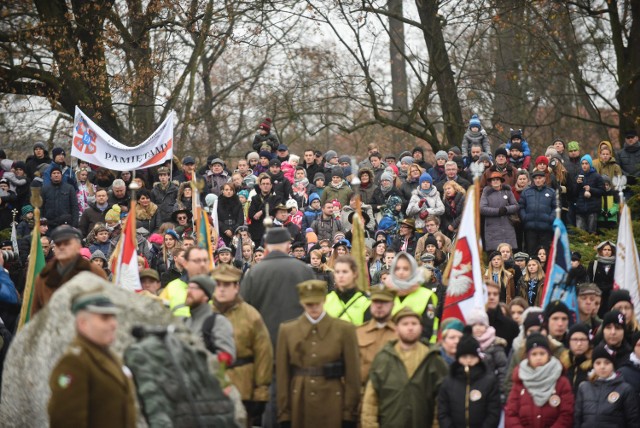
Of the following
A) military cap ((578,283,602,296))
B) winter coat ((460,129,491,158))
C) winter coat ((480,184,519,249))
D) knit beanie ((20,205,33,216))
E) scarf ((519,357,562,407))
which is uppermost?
winter coat ((460,129,491,158))

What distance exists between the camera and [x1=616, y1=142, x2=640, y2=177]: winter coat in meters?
20.2

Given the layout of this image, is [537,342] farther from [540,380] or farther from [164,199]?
[164,199]

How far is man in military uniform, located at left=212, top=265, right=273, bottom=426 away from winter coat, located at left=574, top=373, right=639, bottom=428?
2.79m

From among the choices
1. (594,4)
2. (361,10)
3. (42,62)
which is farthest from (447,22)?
(42,62)

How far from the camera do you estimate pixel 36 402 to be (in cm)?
873

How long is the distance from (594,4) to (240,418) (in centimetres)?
2278

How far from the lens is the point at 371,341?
35.0ft

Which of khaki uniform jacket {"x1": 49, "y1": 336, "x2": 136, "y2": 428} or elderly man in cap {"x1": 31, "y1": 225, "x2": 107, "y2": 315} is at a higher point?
elderly man in cap {"x1": 31, "y1": 225, "x2": 107, "y2": 315}

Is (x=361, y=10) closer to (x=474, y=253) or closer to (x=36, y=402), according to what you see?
(x=474, y=253)

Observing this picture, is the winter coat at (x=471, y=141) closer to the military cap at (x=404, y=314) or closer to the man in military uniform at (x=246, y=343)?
the military cap at (x=404, y=314)

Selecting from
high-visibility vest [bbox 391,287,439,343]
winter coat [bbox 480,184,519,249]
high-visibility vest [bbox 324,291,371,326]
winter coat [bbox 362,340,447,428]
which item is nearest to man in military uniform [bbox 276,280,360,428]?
winter coat [bbox 362,340,447,428]

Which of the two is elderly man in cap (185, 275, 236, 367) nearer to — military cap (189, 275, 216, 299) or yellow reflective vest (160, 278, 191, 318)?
military cap (189, 275, 216, 299)

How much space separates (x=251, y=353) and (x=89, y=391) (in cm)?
283

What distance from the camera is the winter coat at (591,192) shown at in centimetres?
1903
